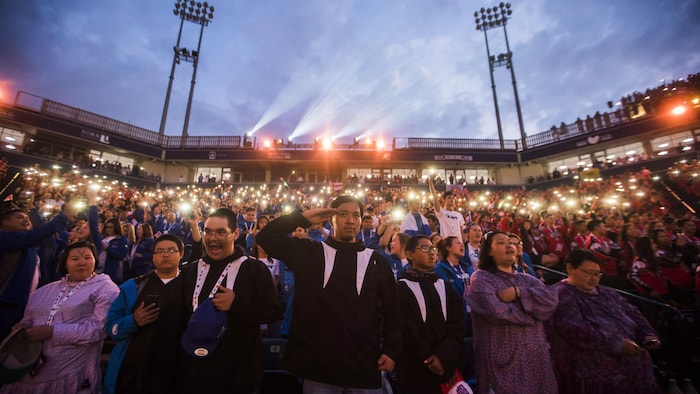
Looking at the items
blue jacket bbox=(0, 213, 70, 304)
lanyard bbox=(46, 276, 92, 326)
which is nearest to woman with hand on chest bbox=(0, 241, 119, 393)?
lanyard bbox=(46, 276, 92, 326)

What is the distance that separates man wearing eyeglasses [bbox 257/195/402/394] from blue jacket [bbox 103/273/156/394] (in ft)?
3.86

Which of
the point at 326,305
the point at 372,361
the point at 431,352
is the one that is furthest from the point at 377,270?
the point at 431,352

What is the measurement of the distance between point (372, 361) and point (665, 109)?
31247 millimetres

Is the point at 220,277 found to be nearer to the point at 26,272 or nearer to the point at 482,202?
the point at 26,272

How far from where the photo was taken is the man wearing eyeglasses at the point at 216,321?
1874mm

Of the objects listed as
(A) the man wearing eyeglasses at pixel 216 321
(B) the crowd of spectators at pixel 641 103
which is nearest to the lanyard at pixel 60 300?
(A) the man wearing eyeglasses at pixel 216 321

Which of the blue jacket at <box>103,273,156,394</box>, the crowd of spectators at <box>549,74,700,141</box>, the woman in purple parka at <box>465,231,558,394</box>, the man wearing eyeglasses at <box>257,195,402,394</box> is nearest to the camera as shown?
the man wearing eyeglasses at <box>257,195,402,394</box>

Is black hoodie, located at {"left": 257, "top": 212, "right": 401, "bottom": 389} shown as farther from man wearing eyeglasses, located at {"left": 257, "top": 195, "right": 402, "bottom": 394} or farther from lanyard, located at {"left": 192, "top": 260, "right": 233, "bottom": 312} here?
lanyard, located at {"left": 192, "top": 260, "right": 233, "bottom": 312}

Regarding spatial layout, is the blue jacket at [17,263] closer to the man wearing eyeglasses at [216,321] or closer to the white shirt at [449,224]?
the man wearing eyeglasses at [216,321]

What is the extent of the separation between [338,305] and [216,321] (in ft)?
2.77

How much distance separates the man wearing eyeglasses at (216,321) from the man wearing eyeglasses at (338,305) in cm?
25

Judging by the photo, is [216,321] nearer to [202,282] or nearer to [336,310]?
[202,282]

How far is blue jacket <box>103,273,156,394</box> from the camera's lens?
82.3 inches

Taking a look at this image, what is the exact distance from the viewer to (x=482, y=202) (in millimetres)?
17312
